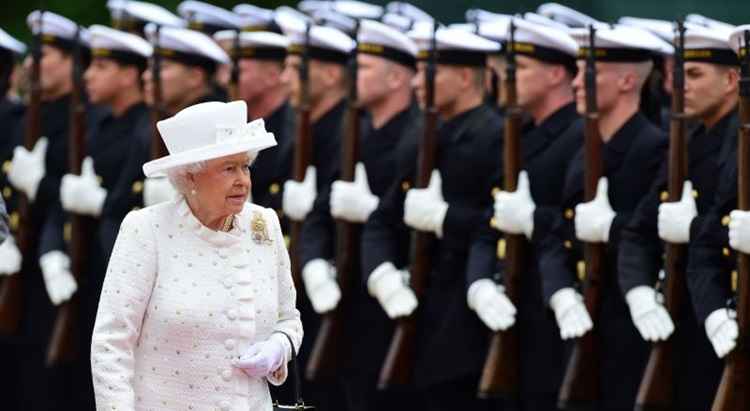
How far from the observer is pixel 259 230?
7852 mm

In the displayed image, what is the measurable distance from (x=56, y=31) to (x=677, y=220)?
6.50 meters

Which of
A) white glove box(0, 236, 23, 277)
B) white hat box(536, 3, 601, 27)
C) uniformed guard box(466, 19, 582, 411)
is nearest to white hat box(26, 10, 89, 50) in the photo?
white glove box(0, 236, 23, 277)

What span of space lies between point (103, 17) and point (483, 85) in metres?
6.89

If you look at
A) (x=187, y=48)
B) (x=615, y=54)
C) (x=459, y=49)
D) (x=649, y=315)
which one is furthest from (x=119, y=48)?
(x=649, y=315)

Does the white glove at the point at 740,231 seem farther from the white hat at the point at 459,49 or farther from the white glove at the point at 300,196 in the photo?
the white glove at the point at 300,196

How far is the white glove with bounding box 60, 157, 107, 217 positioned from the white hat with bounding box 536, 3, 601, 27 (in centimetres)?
306

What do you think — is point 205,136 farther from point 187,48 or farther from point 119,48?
point 119,48

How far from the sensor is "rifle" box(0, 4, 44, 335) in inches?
588

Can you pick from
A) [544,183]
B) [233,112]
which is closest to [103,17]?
[544,183]

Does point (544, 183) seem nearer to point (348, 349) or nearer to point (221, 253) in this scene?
point (348, 349)

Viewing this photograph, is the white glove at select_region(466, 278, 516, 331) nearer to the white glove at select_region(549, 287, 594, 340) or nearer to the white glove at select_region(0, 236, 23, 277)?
the white glove at select_region(549, 287, 594, 340)

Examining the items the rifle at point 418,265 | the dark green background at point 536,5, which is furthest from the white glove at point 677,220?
the rifle at point 418,265

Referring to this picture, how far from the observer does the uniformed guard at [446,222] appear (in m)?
11.9

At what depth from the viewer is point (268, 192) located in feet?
44.4
